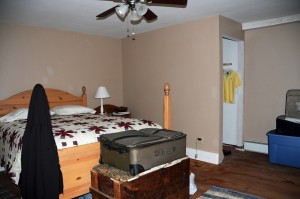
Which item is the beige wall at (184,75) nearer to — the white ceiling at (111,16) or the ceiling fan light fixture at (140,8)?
the white ceiling at (111,16)

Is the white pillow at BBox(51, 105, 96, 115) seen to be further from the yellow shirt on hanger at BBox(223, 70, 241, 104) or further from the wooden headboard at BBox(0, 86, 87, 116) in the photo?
the yellow shirt on hanger at BBox(223, 70, 241, 104)

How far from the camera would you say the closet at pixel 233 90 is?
4312mm

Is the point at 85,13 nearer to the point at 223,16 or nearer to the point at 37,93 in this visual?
the point at 37,93

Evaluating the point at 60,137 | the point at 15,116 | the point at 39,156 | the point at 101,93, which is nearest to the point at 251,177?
the point at 60,137

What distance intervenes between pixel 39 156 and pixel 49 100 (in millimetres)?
2332

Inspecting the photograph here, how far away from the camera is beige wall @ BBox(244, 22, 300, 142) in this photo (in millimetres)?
3793

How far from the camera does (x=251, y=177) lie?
3.10 m

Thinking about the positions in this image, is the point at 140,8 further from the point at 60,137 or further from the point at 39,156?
the point at 39,156

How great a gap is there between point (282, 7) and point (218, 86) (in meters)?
1.40

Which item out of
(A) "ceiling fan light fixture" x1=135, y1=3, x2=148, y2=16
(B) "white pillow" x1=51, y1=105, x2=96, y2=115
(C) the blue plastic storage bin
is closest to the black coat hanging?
(A) "ceiling fan light fixture" x1=135, y1=3, x2=148, y2=16

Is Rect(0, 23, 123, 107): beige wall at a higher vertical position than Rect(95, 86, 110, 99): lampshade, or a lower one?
higher

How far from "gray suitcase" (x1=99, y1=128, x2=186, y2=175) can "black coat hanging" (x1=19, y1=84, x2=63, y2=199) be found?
476 millimetres

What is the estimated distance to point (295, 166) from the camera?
11.1ft

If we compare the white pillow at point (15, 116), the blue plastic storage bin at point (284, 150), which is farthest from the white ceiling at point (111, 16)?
the blue plastic storage bin at point (284, 150)
